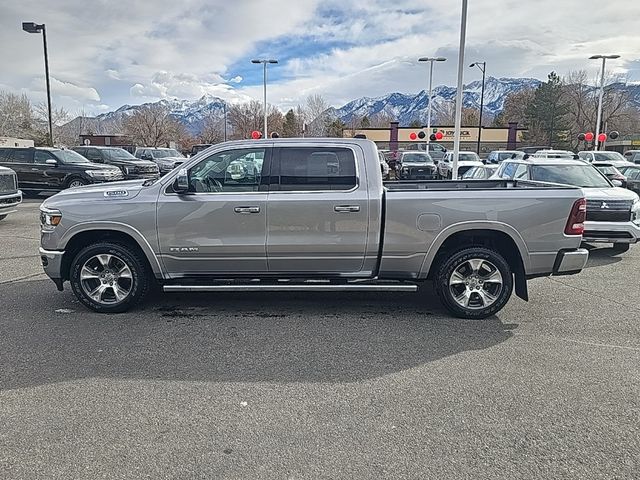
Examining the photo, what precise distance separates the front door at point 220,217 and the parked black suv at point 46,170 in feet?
42.6

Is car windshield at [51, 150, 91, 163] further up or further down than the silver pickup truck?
further up

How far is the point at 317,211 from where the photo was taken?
5.43 m

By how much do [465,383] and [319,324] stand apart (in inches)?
70.9

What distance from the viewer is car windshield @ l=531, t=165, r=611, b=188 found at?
32.4 ft

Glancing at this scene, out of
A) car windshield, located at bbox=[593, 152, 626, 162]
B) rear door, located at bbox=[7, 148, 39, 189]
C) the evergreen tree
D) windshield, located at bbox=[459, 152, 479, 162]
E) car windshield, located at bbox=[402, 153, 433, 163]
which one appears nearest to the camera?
rear door, located at bbox=[7, 148, 39, 189]

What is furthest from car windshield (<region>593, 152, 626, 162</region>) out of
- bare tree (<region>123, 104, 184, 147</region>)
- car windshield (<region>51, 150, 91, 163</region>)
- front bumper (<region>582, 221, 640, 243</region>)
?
bare tree (<region>123, 104, 184, 147</region>)

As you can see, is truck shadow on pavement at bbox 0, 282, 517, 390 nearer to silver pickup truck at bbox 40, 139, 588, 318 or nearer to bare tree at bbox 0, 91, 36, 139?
silver pickup truck at bbox 40, 139, 588, 318

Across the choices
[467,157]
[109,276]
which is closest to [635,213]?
[109,276]

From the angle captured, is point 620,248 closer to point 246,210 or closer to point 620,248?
point 620,248

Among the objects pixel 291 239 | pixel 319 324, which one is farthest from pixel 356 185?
pixel 319 324

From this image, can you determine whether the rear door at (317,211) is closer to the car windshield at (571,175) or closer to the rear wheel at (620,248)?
the car windshield at (571,175)

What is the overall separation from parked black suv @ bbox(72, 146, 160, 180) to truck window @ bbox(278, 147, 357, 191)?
1770cm

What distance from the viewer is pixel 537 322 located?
18.2ft

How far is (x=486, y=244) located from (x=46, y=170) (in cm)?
1629
